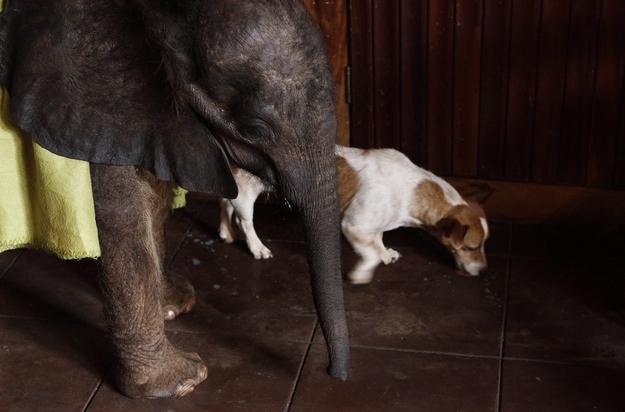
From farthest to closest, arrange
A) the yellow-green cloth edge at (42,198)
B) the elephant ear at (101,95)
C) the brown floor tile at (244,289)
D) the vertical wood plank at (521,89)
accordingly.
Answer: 1. the vertical wood plank at (521,89)
2. the brown floor tile at (244,289)
3. the yellow-green cloth edge at (42,198)
4. the elephant ear at (101,95)

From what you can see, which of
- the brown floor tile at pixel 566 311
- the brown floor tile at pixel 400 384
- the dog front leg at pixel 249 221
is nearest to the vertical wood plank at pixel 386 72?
the dog front leg at pixel 249 221

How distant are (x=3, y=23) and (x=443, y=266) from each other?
1905 mm

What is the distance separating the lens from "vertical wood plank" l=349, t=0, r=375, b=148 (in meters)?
3.42

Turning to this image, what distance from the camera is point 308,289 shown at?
334 centimetres

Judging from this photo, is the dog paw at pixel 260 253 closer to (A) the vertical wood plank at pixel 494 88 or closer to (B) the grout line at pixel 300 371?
(B) the grout line at pixel 300 371

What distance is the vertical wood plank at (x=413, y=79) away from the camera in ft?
11.0

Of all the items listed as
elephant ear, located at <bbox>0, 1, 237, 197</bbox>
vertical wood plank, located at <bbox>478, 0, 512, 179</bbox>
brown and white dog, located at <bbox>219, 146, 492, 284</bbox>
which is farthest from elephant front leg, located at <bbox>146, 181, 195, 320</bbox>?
vertical wood plank, located at <bbox>478, 0, 512, 179</bbox>

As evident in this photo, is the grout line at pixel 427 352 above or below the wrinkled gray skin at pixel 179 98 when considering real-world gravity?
below

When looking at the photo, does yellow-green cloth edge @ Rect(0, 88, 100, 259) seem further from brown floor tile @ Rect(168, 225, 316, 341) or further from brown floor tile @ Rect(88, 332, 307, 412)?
brown floor tile @ Rect(168, 225, 316, 341)

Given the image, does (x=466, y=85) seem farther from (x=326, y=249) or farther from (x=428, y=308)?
(x=326, y=249)

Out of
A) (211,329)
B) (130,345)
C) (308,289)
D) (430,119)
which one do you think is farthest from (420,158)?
(130,345)

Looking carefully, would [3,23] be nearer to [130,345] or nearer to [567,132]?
[130,345]

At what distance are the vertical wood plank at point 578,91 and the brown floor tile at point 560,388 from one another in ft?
3.00

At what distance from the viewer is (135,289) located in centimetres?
259
